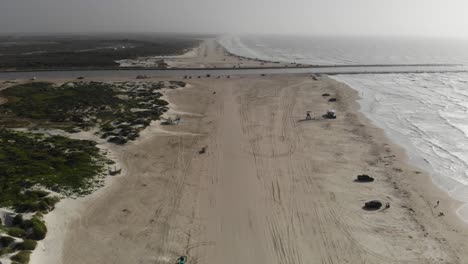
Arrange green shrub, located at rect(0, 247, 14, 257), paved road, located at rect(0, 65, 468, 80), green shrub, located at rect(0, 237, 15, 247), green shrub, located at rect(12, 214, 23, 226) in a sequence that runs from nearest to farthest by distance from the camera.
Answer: green shrub, located at rect(0, 247, 14, 257) < green shrub, located at rect(0, 237, 15, 247) < green shrub, located at rect(12, 214, 23, 226) < paved road, located at rect(0, 65, 468, 80)

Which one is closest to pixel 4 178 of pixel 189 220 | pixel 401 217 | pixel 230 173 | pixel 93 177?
pixel 93 177

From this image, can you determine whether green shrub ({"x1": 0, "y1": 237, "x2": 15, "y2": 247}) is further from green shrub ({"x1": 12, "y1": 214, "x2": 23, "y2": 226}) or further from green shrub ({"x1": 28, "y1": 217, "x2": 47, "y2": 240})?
green shrub ({"x1": 12, "y1": 214, "x2": 23, "y2": 226})

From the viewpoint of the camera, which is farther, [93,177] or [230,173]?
[230,173]

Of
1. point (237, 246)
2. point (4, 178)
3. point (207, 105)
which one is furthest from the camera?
point (207, 105)

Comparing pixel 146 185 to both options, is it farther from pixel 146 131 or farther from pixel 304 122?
pixel 304 122

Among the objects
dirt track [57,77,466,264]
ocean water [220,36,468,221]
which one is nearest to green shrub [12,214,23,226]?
dirt track [57,77,466,264]

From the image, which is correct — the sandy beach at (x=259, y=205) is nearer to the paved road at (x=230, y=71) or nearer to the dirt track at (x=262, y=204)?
the dirt track at (x=262, y=204)

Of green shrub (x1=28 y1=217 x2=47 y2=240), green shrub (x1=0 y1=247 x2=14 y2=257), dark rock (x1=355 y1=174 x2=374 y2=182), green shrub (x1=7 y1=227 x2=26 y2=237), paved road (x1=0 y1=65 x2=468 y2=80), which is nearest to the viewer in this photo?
green shrub (x1=0 y1=247 x2=14 y2=257)

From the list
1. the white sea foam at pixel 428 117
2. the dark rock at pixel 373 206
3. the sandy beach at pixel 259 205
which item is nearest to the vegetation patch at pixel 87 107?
the sandy beach at pixel 259 205
